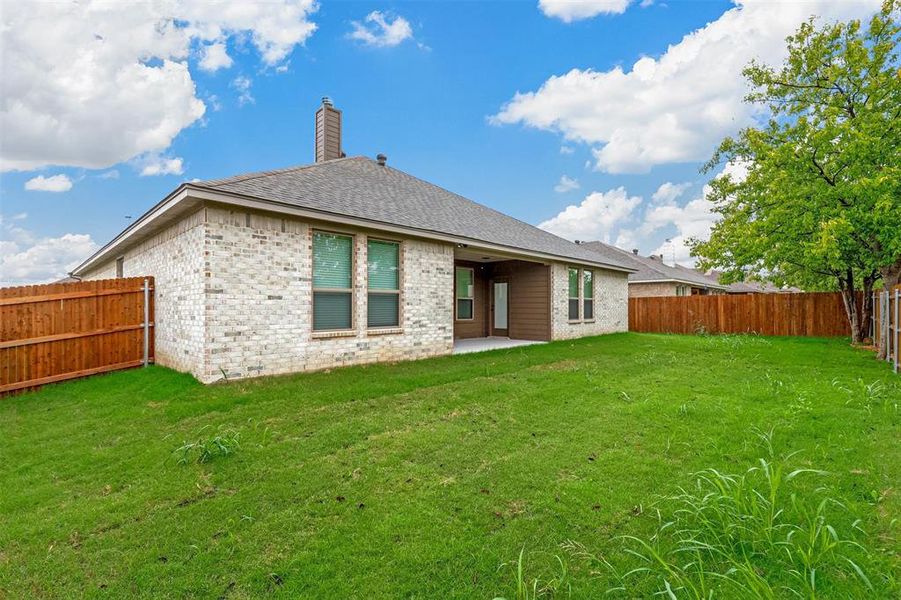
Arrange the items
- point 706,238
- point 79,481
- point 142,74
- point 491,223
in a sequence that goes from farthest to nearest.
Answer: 1. point 706,238
2. point 491,223
3. point 142,74
4. point 79,481

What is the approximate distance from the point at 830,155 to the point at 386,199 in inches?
491

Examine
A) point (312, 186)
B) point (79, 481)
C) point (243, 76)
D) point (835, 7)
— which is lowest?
point (79, 481)

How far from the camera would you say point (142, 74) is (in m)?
10.8

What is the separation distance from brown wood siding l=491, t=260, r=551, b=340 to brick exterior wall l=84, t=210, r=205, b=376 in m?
9.79

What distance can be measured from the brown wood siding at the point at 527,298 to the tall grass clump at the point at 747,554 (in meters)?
10.8

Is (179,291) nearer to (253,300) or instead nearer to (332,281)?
(253,300)

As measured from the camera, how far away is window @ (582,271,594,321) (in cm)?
1559

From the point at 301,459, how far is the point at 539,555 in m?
2.54

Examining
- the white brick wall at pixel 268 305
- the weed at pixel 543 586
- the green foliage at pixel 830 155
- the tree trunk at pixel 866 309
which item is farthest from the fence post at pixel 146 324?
the tree trunk at pixel 866 309

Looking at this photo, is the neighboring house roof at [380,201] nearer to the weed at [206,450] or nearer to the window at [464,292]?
the window at [464,292]

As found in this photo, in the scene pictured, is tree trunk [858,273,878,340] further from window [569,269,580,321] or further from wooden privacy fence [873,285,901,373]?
window [569,269,580,321]

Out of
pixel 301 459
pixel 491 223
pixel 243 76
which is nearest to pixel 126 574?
pixel 301 459

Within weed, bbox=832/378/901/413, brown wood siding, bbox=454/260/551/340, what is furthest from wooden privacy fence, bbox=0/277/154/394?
weed, bbox=832/378/901/413

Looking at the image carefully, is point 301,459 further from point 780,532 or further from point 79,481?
point 780,532
